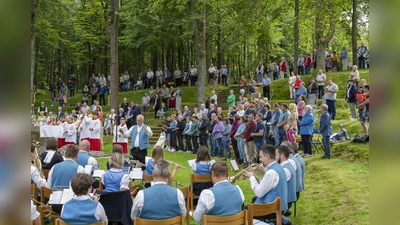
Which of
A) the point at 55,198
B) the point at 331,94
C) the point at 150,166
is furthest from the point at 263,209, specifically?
the point at 331,94

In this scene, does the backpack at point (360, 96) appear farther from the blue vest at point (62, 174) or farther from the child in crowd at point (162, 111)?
the child in crowd at point (162, 111)

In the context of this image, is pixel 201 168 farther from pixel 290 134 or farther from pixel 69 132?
pixel 69 132

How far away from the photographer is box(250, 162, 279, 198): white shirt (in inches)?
217

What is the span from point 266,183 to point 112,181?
2.27 meters

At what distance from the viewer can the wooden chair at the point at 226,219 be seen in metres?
4.39

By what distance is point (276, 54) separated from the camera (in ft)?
125

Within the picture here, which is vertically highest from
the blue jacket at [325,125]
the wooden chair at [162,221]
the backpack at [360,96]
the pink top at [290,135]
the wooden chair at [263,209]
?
the backpack at [360,96]

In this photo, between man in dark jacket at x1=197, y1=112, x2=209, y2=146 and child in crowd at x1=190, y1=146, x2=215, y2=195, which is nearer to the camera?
child in crowd at x1=190, y1=146, x2=215, y2=195

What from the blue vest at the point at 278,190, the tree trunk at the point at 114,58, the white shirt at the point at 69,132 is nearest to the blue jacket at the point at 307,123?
the blue vest at the point at 278,190

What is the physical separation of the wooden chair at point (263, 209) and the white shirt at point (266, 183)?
349 millimetres

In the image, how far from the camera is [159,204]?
A: 4582 mm

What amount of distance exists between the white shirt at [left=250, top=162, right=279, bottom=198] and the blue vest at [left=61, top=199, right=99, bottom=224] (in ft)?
7.13

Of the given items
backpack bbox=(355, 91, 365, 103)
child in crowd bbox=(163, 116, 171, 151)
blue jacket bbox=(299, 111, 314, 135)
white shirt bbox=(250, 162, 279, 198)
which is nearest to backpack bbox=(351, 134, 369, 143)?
blue jacket bbox=(299, 111, 314, 135)

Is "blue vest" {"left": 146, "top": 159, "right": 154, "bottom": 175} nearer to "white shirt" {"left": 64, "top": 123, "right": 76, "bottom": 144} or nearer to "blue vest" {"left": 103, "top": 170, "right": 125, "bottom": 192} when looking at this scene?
"blue vest" {"left": 103, "top": 170, "right": 125, "bottom": 192}
